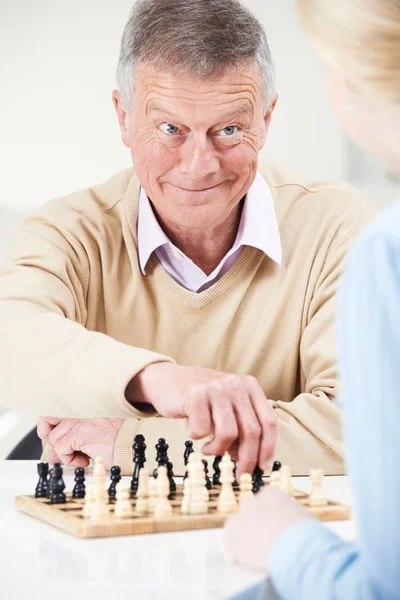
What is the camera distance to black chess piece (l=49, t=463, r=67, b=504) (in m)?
1.51

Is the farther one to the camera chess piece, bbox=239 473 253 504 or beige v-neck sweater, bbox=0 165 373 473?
beige v-neck sweater, bbox=0 165 373 473

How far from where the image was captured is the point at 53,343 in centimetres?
181

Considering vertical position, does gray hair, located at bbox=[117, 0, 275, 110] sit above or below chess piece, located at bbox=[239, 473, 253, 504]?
above

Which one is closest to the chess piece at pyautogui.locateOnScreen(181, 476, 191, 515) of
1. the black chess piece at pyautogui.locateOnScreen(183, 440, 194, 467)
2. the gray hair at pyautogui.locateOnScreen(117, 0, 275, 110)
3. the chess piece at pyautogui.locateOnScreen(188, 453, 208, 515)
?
the chess piece at pyautogui.locateOnScreen(188, 453, 208, 515)

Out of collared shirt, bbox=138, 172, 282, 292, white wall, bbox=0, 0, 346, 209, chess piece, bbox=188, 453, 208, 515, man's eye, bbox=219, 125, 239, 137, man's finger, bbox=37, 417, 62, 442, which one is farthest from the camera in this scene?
white wall, bbox=0, 0, 346, 209

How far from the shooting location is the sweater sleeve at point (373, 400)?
2.81 feet

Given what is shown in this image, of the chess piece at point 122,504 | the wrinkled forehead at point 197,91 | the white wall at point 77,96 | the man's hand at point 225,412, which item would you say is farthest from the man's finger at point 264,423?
the white wall at point 77,96

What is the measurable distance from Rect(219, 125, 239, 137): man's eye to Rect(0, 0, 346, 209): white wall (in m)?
2.58

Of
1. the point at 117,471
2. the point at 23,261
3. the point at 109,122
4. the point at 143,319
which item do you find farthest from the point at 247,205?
the point at 109,122

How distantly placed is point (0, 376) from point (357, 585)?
1.18 meters

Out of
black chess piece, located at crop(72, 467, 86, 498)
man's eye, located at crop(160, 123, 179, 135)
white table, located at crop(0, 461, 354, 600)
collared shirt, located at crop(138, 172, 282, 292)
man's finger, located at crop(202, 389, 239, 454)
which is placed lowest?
white table, located at crop(0, 461, 354, 600)

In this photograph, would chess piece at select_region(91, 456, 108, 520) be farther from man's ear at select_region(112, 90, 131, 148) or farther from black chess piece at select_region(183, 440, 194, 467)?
man's ear at select_region(112, 90, 131, 148)

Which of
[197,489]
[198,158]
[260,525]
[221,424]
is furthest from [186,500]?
[198,158]

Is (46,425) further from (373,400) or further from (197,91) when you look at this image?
(373,400)
